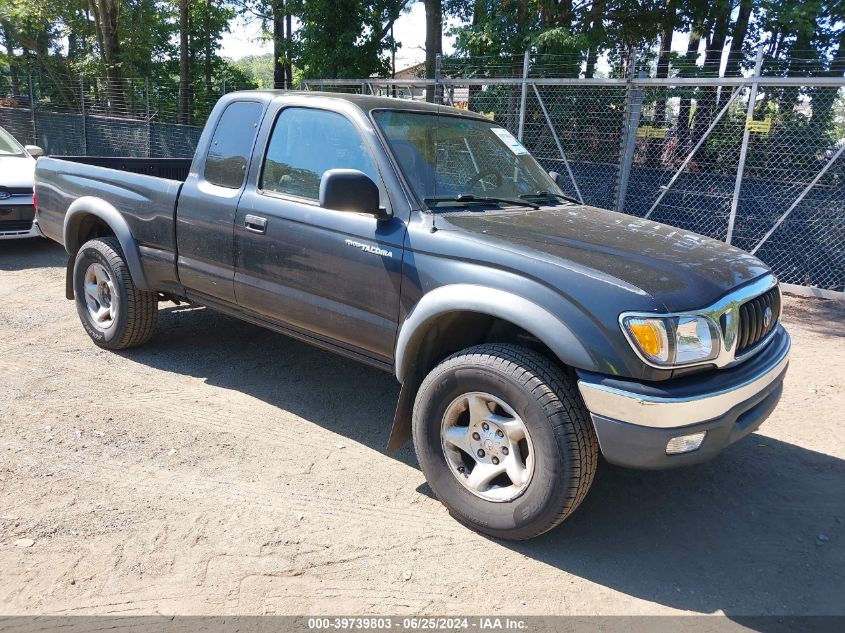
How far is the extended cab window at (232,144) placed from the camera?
438 cm

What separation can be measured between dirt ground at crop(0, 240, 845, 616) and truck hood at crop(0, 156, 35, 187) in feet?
14.3

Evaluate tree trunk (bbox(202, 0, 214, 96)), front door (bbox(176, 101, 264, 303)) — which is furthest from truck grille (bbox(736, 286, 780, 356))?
tree trunk (bbox(202, 0, 214, 96))

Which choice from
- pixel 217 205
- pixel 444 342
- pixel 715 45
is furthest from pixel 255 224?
pixel 715 45

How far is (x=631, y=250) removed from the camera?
3.33 metres

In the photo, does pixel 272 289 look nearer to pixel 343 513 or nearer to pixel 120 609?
pixel 343 513

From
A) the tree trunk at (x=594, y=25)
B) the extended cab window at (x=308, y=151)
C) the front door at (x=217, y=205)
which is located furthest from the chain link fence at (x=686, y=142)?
the front door at (x=217, y=205)

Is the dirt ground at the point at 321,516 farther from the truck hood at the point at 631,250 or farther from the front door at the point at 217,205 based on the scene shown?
the truck hood at the point at 631,250

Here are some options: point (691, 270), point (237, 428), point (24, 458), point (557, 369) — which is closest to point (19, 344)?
point (24, 458)

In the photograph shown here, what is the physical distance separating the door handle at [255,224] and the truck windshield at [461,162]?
0.90m

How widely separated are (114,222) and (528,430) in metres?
3.53

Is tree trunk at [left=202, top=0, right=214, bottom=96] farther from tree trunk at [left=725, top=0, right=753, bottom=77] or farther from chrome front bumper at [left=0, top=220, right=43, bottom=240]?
chrome front bumper at [left=0, top=220, right=43, bottom=240]

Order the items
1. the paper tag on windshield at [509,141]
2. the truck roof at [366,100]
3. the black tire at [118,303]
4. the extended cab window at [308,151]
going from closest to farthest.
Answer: the extended cab window at [308,151], the truck roof at [366,100], the paper tag on windshield at [509,141], the black tire at [118,303]

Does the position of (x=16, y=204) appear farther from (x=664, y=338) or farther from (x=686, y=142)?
(x=686, y=142)

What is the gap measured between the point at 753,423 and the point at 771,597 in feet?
2.40
